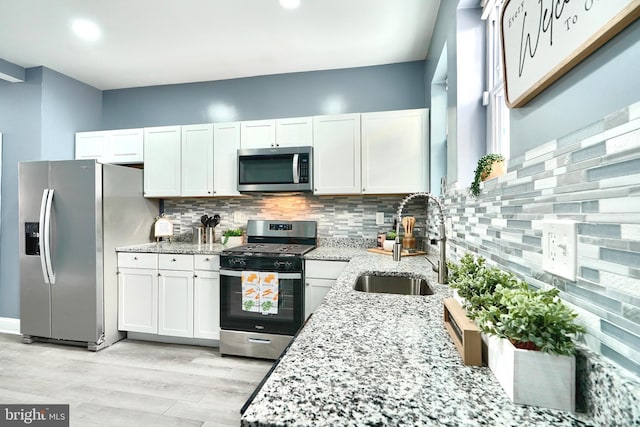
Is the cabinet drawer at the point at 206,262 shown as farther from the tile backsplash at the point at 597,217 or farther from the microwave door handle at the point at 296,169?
the tile backsplash at the point at 597,217

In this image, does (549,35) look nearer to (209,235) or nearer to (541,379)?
(541,379)

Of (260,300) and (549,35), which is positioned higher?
(549,35)

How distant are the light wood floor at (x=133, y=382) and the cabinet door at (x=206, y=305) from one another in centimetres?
18

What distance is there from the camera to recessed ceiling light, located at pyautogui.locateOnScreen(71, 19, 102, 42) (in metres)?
2.38

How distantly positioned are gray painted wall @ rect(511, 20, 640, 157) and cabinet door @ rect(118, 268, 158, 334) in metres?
3.07

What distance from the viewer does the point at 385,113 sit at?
2740 mm

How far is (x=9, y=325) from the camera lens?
3178 millimetres

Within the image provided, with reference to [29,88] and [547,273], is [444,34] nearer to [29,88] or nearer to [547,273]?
[547,273]

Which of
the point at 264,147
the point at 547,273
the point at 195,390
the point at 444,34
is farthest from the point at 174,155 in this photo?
the point at 547,273

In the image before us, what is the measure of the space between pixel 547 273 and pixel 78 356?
3431 mm

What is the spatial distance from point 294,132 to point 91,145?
2351mm

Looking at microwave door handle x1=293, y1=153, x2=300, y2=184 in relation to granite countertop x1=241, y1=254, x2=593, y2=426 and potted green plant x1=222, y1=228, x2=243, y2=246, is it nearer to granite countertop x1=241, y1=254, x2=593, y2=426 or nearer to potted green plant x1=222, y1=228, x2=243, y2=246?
potted green plant x1=222, y1=228, x2=243, y2=246

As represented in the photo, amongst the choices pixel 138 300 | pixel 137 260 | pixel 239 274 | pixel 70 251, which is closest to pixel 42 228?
pixel 70 251

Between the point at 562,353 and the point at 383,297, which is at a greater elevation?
the point at 562,353
